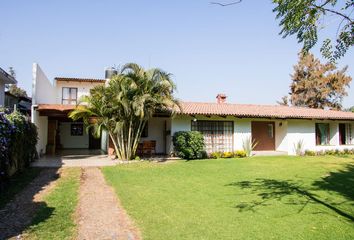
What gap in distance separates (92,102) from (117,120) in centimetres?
167

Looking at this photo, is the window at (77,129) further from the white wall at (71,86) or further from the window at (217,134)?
the window at (217,134)

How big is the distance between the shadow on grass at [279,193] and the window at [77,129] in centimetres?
1983

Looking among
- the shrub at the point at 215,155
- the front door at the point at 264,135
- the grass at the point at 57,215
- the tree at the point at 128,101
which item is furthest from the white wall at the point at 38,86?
the front door at the point at 264,135

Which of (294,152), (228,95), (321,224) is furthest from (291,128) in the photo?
(321,224)

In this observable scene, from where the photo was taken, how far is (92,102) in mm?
16359

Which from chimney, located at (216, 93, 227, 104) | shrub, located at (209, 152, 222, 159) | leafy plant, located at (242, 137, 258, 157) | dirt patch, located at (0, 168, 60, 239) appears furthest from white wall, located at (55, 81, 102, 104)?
dirt patch, located at (0, 168, 60, 239)

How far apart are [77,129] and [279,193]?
22.1 metres

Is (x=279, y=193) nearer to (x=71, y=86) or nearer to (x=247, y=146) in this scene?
(x=247, y=146)

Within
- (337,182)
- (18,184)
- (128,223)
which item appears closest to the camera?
(128,223)

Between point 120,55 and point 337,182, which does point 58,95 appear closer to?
point 120,55

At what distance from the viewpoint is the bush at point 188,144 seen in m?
18.0

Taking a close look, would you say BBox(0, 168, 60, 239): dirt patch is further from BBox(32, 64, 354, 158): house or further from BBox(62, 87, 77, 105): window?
BBox(62, 87, 77, 105): window

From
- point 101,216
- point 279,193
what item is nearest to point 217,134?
point 279,193

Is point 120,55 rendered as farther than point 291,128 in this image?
No
